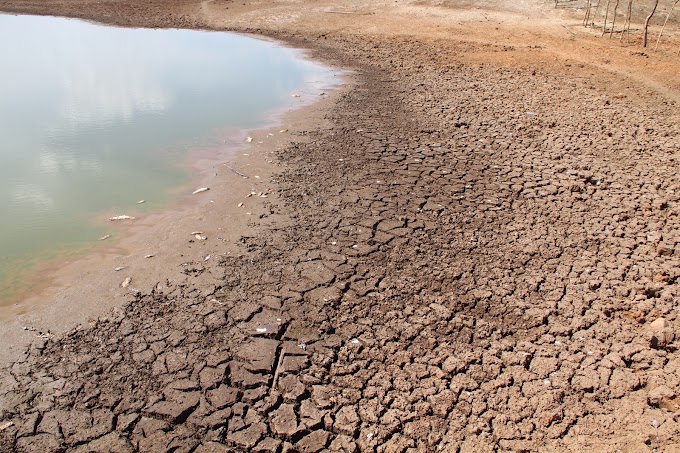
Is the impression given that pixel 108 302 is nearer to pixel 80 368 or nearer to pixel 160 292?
pixel 160 292

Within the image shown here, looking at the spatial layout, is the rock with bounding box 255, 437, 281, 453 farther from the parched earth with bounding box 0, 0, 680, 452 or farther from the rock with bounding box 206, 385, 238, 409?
the rock with bounding box 206, 385, 238, 409

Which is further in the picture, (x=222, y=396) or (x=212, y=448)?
(x=222, y=396)

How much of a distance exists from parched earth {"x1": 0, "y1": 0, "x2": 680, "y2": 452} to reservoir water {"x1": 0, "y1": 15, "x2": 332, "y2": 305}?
1675 millimetres

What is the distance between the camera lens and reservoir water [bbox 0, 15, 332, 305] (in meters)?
6.23

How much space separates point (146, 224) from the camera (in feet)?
20.1

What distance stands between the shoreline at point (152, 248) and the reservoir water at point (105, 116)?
202 mm

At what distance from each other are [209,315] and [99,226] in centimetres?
230

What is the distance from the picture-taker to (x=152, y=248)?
558 cm

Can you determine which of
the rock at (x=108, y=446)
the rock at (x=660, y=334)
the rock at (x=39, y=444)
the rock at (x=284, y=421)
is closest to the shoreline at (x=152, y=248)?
the rock at (x=39, y=444)

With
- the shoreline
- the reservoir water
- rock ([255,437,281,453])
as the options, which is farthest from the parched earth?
the reservoir water

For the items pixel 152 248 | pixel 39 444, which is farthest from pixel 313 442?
pixel 152 248

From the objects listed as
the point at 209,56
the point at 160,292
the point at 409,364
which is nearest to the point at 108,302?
the point at 160,292

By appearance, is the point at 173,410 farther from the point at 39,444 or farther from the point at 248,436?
the point at 39,444

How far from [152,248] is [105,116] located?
509 cm
